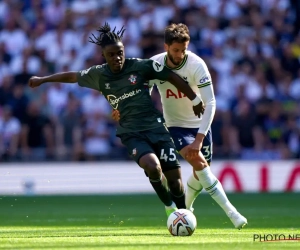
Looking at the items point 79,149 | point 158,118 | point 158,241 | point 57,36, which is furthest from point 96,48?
point 158,241

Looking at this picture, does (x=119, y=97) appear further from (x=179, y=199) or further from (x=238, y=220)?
(x=238, y=220)

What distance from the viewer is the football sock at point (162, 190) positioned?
9102 mm

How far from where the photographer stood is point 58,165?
57.2 feet

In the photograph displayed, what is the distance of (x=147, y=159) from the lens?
891 centimetres

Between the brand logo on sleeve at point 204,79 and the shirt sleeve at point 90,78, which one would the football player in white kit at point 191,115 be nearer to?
the brand logo on sleeve at point 204,79

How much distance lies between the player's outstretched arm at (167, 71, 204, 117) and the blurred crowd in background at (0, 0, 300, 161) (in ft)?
27.6

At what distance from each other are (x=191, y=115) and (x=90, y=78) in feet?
4.46

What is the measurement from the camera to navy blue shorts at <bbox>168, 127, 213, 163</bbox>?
961 cm

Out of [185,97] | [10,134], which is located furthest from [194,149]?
[10,134]

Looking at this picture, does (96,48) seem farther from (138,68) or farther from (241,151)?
(138,68)

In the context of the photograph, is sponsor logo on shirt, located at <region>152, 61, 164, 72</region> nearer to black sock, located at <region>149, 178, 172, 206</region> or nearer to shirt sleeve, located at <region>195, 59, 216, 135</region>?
shirt sleeve, located at <region>195, 59, 216, 135</region>

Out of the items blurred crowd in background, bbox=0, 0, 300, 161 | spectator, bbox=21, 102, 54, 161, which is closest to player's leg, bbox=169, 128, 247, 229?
blurred crowd in background, bbox=0, 0, 300, 161

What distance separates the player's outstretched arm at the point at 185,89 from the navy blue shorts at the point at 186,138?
1.53 feet

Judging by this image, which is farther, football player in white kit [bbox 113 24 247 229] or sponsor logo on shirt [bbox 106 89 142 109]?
sponsor logo on shirt [bbox 106 89 142 109]
